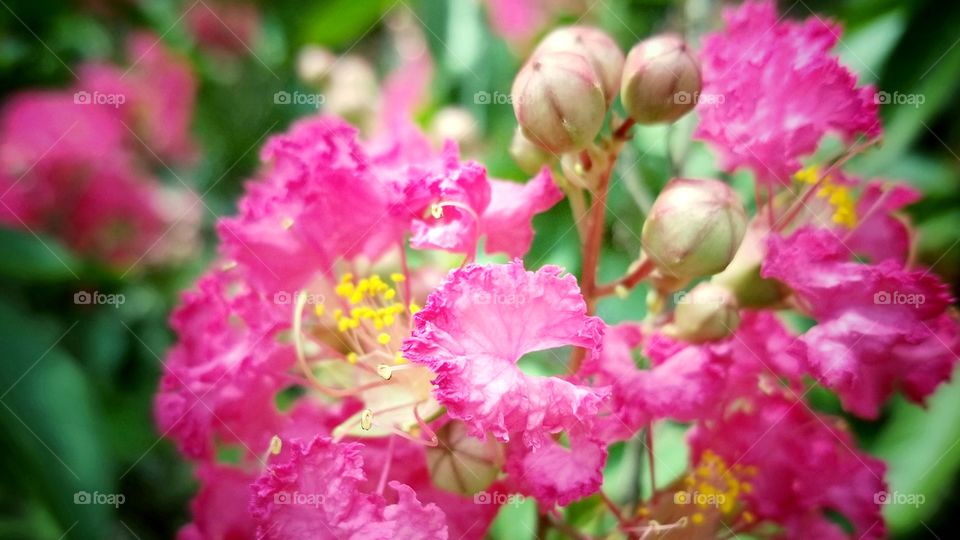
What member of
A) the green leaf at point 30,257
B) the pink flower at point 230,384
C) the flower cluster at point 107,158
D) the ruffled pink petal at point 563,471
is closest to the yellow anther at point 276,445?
the pink flower at point 230,384

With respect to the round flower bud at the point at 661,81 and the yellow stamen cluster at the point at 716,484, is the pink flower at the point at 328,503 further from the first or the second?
the round flower bud at the point at 661,81

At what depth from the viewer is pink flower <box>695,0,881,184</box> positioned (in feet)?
3.13

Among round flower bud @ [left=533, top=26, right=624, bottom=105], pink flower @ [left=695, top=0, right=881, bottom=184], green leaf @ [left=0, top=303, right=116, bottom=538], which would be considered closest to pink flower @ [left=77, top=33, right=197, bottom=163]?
green leaf @ [left=0, top=303, right=116, bottom=538]

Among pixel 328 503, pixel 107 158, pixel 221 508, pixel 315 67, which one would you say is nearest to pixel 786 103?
pixel 328 503

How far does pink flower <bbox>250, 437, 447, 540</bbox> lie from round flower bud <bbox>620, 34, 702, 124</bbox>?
0.44 meters

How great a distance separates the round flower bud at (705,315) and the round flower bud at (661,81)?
7.3 inches

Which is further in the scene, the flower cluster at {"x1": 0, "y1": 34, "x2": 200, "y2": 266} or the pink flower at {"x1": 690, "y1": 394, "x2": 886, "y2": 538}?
the flower cluster at {"x1": 0, "y1": 34, "x2": 200, "y2": 266}

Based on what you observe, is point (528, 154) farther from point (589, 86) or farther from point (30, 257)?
point (30, 257)

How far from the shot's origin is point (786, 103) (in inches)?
37.9

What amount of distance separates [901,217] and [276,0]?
144 centimetres

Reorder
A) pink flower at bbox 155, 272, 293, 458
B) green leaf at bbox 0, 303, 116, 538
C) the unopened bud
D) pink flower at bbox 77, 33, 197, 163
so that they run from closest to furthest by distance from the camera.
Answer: pink flower at bbox 155, 272, 293, 458 → green leaf at bbox 0, 303, 116, 538 → the unopened bud → pink flower at bbox 77, 33, 197, 163

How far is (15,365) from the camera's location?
1.45 metres

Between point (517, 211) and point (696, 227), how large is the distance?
0.18 m

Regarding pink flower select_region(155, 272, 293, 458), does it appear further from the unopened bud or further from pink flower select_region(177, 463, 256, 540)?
the unopened bud
